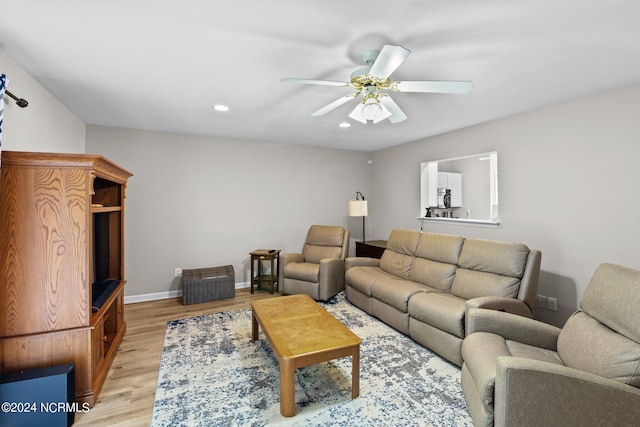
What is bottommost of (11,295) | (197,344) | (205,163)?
(197,344)

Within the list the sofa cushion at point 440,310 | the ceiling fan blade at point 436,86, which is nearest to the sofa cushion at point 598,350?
the sofa cushion at point 440,310

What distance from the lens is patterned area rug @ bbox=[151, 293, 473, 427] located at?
181cm

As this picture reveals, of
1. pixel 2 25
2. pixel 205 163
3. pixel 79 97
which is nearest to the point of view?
pixel 2 25

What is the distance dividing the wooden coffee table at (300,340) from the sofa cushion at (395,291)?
887mm

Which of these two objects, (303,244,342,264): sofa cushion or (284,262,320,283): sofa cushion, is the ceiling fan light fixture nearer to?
(284,262,320,283): sofa cushion

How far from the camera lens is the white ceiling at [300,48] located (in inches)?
59.0

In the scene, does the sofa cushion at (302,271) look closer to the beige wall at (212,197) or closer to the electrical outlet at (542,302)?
the beige wall at (212,197)

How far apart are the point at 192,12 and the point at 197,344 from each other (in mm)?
2690

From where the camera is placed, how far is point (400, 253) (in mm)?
3814

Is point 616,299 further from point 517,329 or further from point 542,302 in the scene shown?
point 542,302

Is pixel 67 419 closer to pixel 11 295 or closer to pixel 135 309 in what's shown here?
pixel 11 295

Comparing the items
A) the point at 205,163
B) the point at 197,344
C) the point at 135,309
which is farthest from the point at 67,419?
the point at 205,163

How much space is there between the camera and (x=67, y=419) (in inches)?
66.7

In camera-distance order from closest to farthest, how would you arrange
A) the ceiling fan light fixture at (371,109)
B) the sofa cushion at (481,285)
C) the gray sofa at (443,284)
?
the ceiling fan light fixture at (371,109) → the gray sofa at (443,284) → the sofa cushion at (481,285)
